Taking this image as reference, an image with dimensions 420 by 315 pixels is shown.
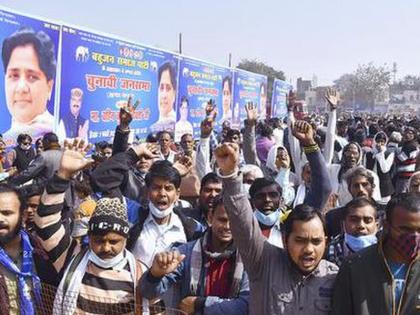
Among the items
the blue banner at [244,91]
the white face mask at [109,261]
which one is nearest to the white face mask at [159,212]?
the white face mask at [109,261]

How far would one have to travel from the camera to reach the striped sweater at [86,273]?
2408 millimetres

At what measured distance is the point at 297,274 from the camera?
237 centimetres

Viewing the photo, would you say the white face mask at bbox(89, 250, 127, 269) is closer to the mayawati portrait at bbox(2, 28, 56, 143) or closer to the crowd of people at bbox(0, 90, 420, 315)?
the crowd of people at bbox(0, 90, 420, 315)

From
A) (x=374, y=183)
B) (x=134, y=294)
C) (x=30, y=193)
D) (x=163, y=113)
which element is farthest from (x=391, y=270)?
(x=163, y=113)

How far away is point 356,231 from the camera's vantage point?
10.2ft

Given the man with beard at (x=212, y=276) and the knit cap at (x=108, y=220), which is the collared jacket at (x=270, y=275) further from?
the knit cap at (x=108, y=220)

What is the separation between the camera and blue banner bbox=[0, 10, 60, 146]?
255 inches

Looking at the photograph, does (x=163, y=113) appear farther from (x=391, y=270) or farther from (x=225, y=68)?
(x=391, y=270)

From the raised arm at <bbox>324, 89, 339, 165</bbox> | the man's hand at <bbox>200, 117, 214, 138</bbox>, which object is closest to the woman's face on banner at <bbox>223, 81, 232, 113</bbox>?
the raised arm at <bbox>324, 89, 339, 165</bbox>

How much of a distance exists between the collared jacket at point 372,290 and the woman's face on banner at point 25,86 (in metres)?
5.34

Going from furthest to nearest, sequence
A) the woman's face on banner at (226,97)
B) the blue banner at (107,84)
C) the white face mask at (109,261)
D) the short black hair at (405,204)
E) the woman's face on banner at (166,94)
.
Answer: the woman's face on banner at (226,97) < the woman's face on banner at (166,94) < the blue banner at (107,84) < the white face mask at (109,261) < the short black hair at (405,204)

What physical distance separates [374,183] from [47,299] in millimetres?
2760

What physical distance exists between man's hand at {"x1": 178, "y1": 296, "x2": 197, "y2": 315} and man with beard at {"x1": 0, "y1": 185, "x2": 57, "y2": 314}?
620 mm

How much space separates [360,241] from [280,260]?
2.74 feet
